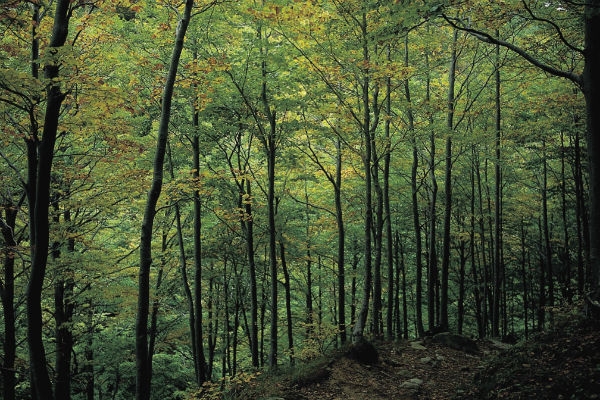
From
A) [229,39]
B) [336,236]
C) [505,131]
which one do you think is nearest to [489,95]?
[505,131]

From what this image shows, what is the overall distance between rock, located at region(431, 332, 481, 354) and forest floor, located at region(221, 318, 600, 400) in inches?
4.0

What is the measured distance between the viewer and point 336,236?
2092cm

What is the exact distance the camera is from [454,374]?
379 inches

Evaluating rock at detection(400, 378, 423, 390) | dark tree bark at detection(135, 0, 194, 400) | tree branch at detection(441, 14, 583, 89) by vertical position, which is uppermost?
tree branch at detection(441, 14, 583, 89)

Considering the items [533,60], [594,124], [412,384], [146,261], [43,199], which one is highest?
[533,60]

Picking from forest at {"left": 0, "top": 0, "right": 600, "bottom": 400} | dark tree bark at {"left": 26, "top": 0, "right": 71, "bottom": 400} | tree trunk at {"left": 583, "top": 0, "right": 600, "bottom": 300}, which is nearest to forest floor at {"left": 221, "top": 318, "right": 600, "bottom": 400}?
forest at {"left": 0, "top": 0, "right": 600, "bottom": 400}

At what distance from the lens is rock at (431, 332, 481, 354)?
472 inches

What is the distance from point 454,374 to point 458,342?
9.09 feet

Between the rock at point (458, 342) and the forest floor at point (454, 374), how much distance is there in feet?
0.34

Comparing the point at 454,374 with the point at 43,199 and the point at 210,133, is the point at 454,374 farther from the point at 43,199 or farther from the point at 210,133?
the point at 210,133

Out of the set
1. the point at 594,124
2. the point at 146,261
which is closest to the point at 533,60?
the point at 594,124

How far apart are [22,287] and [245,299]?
43.2 ft

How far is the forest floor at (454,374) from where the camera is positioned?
536 cm

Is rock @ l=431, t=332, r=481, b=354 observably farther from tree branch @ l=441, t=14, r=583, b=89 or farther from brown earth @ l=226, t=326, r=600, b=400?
tree branch @ l=441, t=14, r=583, b=89
